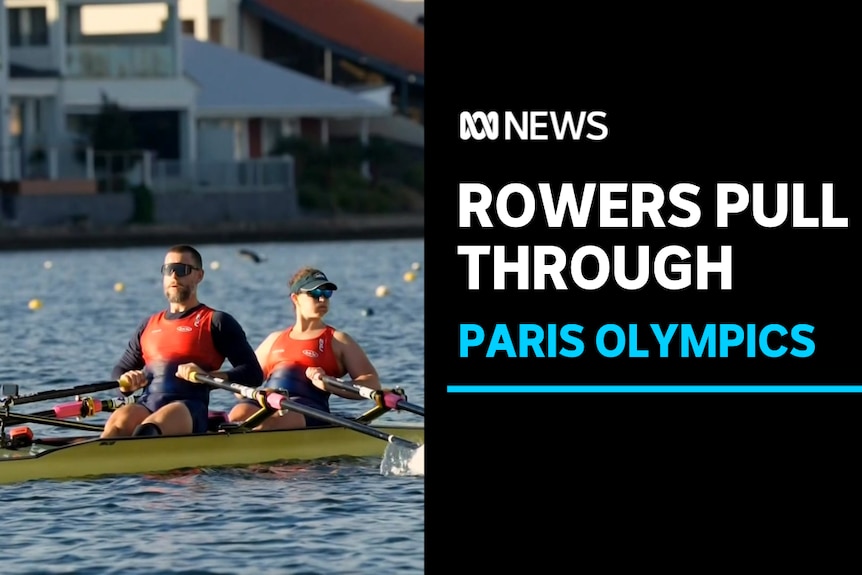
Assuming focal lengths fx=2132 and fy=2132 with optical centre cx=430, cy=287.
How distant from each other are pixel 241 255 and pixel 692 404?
36.2 meters

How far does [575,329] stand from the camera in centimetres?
866

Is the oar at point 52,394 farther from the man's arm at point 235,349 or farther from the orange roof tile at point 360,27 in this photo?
the orange roof tile at point 360,27

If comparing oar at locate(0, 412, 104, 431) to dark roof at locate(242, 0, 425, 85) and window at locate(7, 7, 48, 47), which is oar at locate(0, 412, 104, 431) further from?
dark roof at locate(242, 0, 425, 85)

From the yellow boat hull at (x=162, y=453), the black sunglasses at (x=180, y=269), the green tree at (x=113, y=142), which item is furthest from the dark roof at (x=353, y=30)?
the black sunglasses at (x=180, y=269)

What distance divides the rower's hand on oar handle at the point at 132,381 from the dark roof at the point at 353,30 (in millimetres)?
51699

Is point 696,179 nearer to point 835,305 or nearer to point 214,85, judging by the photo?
point 835,305

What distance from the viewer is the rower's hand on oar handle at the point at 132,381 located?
14.1 metres

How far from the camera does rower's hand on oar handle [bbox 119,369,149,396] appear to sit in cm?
1415

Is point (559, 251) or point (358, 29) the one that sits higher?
point (358, 29)

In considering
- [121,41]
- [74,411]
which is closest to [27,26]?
[121,41]

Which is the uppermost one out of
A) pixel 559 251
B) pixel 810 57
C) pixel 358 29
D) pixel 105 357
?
pixel 358 29

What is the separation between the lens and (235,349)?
14211 millimetres

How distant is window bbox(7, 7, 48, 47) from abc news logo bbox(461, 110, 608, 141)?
46.1 meters

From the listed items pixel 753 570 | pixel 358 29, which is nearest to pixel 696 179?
pixel 753 570
